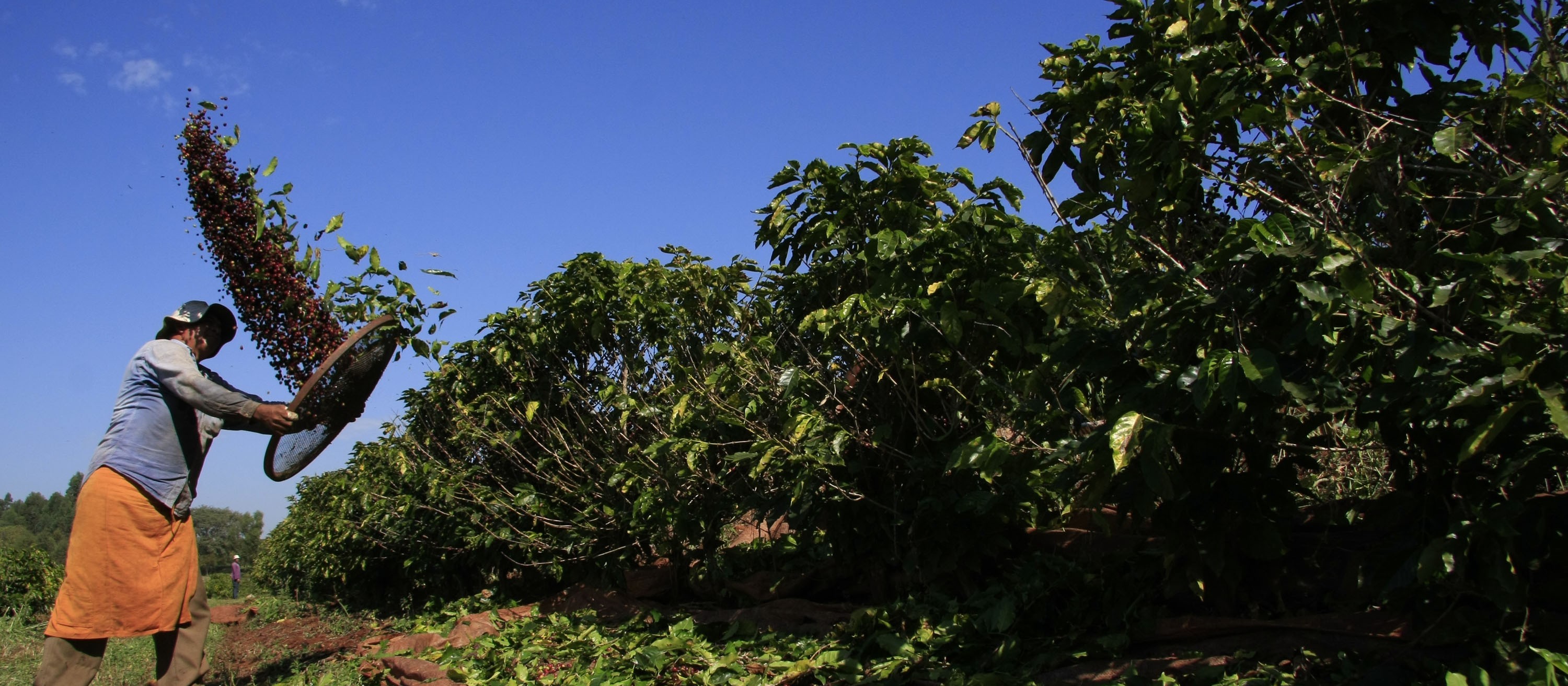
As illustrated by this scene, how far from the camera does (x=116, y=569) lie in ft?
11.9

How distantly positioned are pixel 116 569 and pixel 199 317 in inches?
40.9

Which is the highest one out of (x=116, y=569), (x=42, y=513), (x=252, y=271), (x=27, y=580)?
(x=42, y=513)

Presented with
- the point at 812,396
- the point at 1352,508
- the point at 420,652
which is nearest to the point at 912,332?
the point at 812,396

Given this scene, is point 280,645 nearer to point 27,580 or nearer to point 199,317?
point 199,317

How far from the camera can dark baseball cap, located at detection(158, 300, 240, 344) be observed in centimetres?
395

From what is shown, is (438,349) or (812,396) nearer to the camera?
(812,396)

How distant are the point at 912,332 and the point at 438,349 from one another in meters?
3.90

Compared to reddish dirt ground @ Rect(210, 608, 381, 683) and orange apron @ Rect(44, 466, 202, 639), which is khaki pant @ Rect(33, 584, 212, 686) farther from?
reddish dirt ground @ Rect(210, 608, 381, 683)

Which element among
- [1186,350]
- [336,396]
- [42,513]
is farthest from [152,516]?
[42,513]

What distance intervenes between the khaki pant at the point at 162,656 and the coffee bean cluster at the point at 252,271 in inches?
155

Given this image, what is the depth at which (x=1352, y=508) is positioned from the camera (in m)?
2.91

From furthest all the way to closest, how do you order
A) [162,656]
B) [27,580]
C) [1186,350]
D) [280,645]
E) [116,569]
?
[27,580]
[280,645]
[162,656]
[116,569]
[1186,350]

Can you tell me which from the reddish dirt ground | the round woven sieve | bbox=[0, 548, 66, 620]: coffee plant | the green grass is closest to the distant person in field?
the round woven sieve

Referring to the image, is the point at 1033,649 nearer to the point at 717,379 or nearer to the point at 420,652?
the point at 717,379
